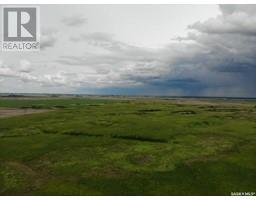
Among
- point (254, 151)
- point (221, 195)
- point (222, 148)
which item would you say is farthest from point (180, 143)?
point (221, 195)

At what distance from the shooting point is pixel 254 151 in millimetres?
42375

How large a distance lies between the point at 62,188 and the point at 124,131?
28.8 meters

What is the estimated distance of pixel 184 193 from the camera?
28.7 metres

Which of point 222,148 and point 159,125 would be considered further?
point 159,125

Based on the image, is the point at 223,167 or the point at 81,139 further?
the point at 81,139

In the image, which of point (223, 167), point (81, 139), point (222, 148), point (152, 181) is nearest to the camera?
point (152, 181)

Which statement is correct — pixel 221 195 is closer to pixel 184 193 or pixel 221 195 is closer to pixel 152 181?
pixel 184 193
